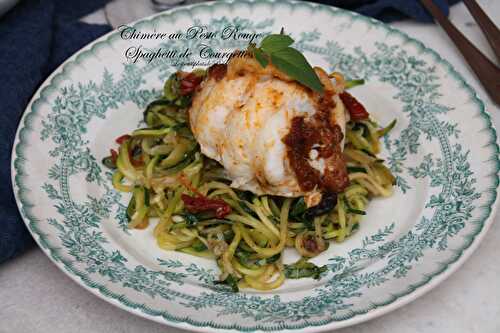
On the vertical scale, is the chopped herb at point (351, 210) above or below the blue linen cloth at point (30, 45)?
below

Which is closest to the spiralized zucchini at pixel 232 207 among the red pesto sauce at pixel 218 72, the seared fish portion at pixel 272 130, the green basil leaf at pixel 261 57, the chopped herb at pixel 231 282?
the chopped herb at pixel 231 282

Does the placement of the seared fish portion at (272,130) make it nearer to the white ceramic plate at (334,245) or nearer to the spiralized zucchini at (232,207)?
the spiralized zucchini at (232,207)

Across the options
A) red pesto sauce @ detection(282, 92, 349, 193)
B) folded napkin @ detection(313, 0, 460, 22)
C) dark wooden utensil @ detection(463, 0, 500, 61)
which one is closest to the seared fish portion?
red pesto sauce @ detection(282, 92, 349, 193)

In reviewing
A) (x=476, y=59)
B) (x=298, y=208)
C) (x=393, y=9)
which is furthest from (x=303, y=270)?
(x=393, y=9)

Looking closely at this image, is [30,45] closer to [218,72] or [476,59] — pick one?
[218,72]

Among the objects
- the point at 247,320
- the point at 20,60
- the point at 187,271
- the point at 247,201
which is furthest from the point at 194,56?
the point at 247,320

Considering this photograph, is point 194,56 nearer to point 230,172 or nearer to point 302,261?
point 230,172

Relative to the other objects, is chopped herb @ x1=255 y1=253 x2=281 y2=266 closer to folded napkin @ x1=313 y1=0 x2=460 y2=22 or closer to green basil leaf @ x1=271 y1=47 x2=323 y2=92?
green basil leaf @ x1=271 y1=47 x2=323 y2=92

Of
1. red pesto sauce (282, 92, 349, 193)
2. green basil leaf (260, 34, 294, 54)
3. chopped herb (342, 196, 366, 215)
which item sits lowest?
chopped herb (342, 196, 366, 215)

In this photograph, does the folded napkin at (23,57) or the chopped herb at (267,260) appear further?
the folded napkin at (23,57)
